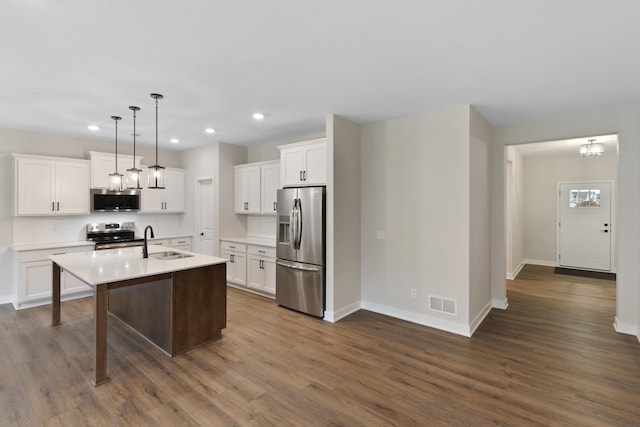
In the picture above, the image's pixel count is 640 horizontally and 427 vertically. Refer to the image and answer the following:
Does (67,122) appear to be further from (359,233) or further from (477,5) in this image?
(477,5)

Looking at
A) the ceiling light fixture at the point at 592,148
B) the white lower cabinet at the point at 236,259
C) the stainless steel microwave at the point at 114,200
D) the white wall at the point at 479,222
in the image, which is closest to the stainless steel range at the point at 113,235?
the stainless steel microwave at the point at 114,200

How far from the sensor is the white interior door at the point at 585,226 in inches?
272

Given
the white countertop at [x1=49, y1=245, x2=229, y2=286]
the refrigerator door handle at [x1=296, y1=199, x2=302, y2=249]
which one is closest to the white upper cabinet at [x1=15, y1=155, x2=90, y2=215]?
the white countertop at [x1=49, y1=245, x2=229, y2=286]

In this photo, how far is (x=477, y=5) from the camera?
186 centimetres

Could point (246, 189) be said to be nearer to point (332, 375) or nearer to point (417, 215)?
point (417, 215)

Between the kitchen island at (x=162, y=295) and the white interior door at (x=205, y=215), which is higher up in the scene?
the white interior door at (x=205, y=215)

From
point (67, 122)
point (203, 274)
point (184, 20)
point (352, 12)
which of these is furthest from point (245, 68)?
point (67, 122)

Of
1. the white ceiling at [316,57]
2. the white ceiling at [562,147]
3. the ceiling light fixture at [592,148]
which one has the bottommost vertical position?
the ceiling light fixture at [592,148]

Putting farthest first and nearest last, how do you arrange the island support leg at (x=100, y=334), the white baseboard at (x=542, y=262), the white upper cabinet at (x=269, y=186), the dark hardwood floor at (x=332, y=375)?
1. the white baseboard at (x=542, y=262)
2. the white upper cabinet at (x=269, y=186)
3. the island support leg at (x=100, y=334)
4. the dark hardwood floor at (x=332, y=375)

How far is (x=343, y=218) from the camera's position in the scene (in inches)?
167

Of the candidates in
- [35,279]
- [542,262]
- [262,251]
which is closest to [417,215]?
[262,251]

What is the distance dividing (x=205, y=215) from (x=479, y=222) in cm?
477

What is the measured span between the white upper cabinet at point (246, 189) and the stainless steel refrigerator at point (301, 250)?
1162 millimetres

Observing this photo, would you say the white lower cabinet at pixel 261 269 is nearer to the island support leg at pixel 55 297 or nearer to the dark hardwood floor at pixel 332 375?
the dark hardwood floor at pixel 332 375
